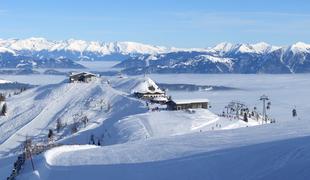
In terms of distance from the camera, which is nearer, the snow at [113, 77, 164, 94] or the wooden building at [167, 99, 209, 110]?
the wooden building at [167, 99, 209, 110]

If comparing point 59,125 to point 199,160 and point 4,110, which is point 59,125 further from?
point 199,160

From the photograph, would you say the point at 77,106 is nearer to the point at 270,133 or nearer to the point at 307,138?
the point at 270,133

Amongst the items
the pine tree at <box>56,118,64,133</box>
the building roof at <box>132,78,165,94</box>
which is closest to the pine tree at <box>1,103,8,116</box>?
the pine tree at <box>56,118,64,133</box>

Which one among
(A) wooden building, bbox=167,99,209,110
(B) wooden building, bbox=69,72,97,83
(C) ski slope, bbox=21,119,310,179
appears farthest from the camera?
(B) wooden building, bbox=69,72,97,83

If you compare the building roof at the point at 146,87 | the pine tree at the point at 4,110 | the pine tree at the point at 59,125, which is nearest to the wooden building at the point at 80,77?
the building roof at the point at 146,87

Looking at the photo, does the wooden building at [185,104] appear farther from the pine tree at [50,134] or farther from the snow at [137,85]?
the snow at [137,85]

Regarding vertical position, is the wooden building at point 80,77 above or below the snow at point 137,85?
above

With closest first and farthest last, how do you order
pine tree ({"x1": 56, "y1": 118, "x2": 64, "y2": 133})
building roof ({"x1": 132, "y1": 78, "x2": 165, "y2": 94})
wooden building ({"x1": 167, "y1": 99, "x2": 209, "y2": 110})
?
1. wooden building ({"x1": 167, "y1": 99, "x2": 209, "y2": 110})
2. pine tree ({"x1": 56, "y1": 118, "x2": 64, "y2": 133})
3. building roof ({"x1": 132, "y1": 78, "x2": 165, "y2": 94})

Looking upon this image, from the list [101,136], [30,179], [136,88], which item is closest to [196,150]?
[30,179]

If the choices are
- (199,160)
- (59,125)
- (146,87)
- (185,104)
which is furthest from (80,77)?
(199,160)

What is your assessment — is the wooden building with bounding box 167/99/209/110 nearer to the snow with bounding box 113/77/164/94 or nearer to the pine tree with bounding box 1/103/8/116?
the snow with bounding box 113/77/164/94

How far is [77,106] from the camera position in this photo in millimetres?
107250

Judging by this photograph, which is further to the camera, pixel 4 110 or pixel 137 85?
pixel 137 85

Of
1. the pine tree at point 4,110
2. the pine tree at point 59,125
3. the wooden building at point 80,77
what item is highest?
the wooden building at point 80,77
